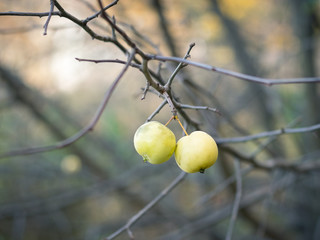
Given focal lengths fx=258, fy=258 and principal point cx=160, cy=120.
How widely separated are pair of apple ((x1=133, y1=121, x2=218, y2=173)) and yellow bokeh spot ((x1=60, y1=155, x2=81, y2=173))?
3.08 meters

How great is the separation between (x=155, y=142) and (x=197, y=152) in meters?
0.12

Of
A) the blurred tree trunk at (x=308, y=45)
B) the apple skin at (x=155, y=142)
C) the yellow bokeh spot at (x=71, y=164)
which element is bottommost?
the apple skin at (x=155, y=142)

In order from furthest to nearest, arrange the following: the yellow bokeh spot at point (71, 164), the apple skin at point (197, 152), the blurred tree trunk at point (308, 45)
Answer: the yellow bokeh spot at point (71, 164)
the blurred tree trunk at point (308, 45)
the apple skin at point (197, 152)

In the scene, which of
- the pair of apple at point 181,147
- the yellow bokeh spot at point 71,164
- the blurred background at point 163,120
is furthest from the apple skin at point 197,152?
the yellow bokeh spot at point 71,164

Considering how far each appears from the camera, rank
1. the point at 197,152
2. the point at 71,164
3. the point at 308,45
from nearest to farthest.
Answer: the point at 197,152 → the point at 308,45 → the point at 71,164

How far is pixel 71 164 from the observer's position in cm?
371

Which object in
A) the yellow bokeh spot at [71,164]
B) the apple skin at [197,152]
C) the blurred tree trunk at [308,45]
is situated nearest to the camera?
the apple skin at [197,152]

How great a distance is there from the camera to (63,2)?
1.98 m

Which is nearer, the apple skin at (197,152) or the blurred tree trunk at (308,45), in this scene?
the apple skin at (197,152)

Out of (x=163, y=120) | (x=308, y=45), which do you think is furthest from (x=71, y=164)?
(x=308, y=45)

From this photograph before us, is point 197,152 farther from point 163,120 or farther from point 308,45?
point 163,120

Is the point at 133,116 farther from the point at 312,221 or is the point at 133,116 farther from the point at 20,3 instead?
the point at 312,221

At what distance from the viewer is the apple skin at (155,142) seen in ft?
2.35

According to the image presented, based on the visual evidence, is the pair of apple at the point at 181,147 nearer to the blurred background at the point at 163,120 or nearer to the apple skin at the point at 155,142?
the apple skin at the point at 155,142
